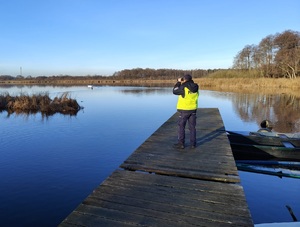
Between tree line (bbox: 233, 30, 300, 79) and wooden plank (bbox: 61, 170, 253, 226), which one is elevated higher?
tree line (bbox: 233, 30, 300, 79)

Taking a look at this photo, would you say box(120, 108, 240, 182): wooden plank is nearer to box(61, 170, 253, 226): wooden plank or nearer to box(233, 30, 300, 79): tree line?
box(61, 170, 253, 226): wooden plank

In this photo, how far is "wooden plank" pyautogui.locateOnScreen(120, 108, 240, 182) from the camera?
474 centimetres

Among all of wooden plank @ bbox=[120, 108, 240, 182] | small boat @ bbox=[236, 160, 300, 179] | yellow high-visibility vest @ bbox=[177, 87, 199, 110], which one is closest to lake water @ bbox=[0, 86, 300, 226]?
small boat @ bbox=[236, 160, 300, 179]

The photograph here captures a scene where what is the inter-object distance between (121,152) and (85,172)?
2075mm

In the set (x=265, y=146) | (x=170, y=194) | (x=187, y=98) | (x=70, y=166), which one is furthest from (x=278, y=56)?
(x=170, y=194)

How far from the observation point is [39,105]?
2048 cm

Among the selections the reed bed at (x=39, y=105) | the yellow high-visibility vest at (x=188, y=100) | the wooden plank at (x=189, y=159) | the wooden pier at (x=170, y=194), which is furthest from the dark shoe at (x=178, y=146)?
the reed bed at (x=39, y=105)

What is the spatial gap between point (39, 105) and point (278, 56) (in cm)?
4253

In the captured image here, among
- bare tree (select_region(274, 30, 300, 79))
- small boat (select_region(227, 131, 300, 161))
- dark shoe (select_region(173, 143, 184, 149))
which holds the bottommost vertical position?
small boat (select_region(227, 131, 300, 161))

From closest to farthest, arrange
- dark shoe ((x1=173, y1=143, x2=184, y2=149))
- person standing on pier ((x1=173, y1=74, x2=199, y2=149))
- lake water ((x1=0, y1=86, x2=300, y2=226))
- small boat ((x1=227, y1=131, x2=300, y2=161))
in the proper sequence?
1. lake water ((x1=0, y1=86, x2=300, y2=226))
2. person standing on pier ((x1=173, y1=74, x2=199, y2=149))
3. dark shoe ((x1=173, y1=143, x2=184, y2=149))
4. small boat ((x1=227, y1=131, x2=300, y2=161))

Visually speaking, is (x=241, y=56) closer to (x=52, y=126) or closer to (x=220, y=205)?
(x=52, y=126)

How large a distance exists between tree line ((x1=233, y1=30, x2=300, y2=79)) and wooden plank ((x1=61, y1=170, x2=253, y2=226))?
4395cm

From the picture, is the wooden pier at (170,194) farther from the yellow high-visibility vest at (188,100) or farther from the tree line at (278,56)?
the tree line at (278,56)

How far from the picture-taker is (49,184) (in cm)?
636
